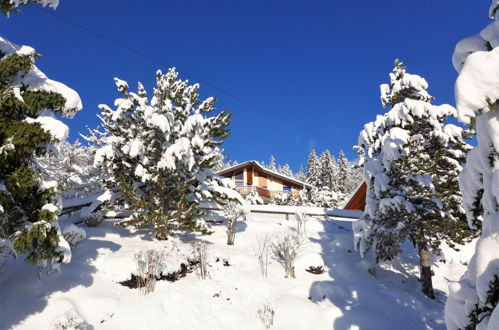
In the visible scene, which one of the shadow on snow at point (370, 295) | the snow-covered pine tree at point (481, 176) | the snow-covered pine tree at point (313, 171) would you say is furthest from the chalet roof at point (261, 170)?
the snow-covered pine tree at point (481, 176)

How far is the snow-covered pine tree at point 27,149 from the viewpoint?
4402 millimetres

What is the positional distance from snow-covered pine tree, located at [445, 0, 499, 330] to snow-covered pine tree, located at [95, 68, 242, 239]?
7.72 metres

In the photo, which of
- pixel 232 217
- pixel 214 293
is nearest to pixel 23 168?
pixel 214 293

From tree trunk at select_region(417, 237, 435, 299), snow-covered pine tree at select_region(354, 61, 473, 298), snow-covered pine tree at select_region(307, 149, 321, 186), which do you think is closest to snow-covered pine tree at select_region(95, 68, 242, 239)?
snow-covered pine tree at select_region(354, 61, 473, 298)

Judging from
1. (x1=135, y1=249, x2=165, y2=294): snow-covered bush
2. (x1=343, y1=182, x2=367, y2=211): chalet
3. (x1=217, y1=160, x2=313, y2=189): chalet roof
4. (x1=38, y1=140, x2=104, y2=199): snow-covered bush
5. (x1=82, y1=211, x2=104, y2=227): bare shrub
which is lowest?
(x1=135, y1=249, x2=165, y2=294): snow-covered bush

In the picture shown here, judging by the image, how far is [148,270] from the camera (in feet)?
23.0

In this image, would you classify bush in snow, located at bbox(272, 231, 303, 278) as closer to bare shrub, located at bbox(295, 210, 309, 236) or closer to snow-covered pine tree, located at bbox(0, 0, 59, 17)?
bare shrub, located at bbox(295, 210, 309, 236)

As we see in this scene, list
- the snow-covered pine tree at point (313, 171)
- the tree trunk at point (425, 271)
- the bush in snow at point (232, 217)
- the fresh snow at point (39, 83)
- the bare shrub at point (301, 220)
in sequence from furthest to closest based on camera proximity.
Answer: the snow-covered pine tree at point (313, 171), the bare shrub at point (301, 220), the bush in snow at point (232, 217), the tree trunk at point (425, 271), the fresh snow at point (39, 83)

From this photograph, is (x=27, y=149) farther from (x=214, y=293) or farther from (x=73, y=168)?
(x=73, y=168)

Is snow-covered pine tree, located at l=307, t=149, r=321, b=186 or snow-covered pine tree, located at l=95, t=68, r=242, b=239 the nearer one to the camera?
snow-covered pine tree, located at l=95, t=68, r=242, b=239

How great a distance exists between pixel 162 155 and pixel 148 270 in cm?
427

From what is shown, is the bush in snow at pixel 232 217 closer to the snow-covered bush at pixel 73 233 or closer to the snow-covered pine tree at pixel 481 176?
the snow-covered bush at pixel 73 233

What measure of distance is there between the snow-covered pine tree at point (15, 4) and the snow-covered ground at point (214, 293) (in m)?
5.51

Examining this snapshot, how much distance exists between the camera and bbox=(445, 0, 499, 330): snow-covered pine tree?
247 centimetres
